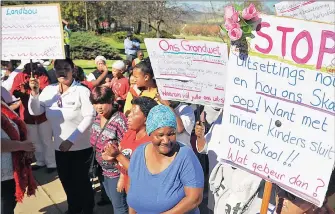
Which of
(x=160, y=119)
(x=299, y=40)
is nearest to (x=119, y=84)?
(x=160, y=119)

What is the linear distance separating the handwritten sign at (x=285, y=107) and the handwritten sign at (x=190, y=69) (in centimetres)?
64

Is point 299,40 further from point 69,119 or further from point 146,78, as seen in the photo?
point 69,119

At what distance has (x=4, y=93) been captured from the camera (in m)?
4.02

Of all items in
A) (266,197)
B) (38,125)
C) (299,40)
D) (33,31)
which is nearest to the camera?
(299,40)

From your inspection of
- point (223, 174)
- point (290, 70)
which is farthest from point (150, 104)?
point (290, 70)

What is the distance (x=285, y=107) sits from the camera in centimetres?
225

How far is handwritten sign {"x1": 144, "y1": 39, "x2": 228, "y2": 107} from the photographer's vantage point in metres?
3.08

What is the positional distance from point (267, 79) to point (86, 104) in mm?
2182

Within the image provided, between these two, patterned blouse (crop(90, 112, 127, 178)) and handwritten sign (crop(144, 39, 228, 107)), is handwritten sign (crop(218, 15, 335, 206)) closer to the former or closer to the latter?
handwritten sign (crop(144, 39, 228, 107))

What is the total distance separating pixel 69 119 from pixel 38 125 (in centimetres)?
175

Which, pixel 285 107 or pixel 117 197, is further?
pixel 117 197

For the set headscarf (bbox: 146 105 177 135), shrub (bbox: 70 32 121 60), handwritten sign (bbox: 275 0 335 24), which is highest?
handwritten sign (bbox: 275 0 335 24)

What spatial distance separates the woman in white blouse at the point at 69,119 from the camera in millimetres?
4016

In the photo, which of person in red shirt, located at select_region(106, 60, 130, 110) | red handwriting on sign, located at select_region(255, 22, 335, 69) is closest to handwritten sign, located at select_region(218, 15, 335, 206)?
red handwriting on sign, located at select_region(255, 22, 335, 69)
